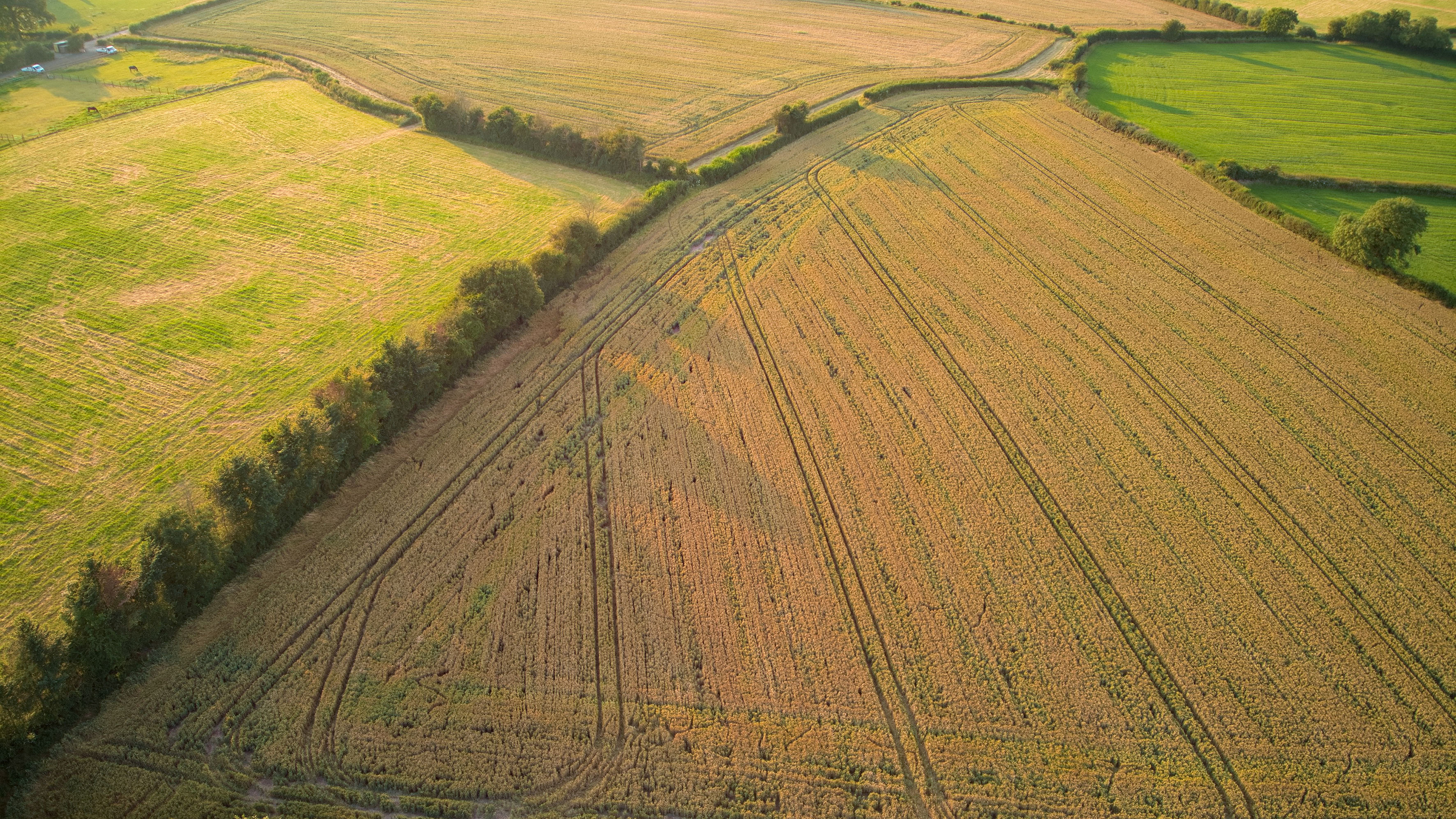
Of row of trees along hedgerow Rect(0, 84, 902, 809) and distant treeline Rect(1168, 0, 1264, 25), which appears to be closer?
row of trees along hedgerow Rect(0, 84, 902, 809)

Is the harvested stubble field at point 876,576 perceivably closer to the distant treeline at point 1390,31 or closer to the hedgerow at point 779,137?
the hedgerow at point 779,137

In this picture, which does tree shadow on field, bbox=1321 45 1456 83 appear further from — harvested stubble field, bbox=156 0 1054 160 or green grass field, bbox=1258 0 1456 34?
harvested stubble field, bbox=156 0 1054 160

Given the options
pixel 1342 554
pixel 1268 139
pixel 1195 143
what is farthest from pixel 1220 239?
pixel 1342 554

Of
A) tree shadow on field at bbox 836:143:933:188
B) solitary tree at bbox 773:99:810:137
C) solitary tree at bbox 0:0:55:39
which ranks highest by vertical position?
solitary tree at bbox 0:0:55:39

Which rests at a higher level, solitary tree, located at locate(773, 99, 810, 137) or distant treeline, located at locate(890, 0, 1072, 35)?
distant treeline, located at locate(890, 0, 1072, 35)

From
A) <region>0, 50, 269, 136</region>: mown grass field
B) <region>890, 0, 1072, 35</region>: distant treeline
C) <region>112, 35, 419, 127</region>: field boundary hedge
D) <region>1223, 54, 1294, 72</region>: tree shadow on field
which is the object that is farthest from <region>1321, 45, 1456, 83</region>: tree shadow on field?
<region>0, 50, 269, 136</region>: mown grass field

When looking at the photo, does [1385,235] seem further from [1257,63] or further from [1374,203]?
[1257,63]
